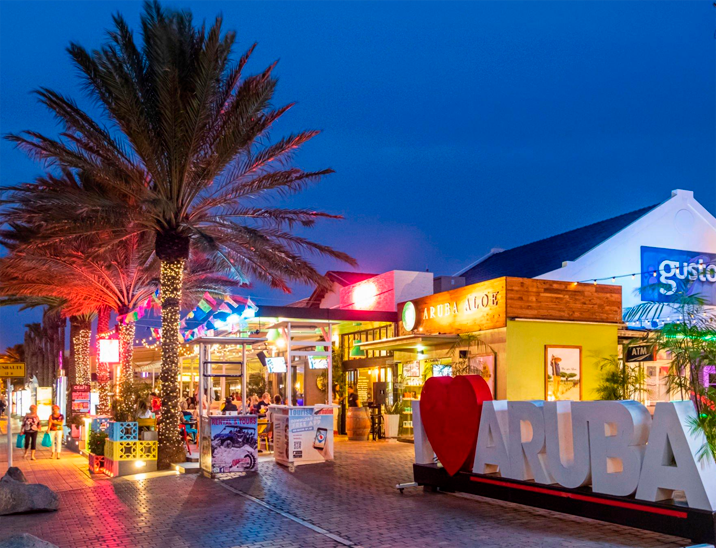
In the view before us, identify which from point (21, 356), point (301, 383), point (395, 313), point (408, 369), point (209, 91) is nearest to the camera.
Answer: point (209, 91)

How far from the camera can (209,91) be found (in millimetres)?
14898

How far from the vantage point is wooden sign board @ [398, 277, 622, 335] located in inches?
770

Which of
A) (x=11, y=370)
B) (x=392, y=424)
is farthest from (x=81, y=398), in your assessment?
(x=392, y=424)

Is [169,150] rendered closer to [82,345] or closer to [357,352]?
[357,352]

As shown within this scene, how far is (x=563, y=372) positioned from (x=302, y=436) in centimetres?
764

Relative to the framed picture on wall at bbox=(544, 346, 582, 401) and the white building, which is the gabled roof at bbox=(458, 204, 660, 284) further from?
the framed picture on wall at bbox=(544, 346, 582, 401)

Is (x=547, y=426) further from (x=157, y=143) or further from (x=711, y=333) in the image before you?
(x=157, y=143)

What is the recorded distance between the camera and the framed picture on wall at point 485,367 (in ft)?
64.5

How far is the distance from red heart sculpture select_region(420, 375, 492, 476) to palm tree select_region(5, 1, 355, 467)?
6.50m

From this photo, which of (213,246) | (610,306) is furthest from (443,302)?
(213,246)

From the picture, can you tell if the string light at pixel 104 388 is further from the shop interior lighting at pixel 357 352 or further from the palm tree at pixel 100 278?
the shop interior lighting at pixel 357 352

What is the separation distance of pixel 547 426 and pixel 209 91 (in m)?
9.28

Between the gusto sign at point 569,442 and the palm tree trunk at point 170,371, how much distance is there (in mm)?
6325

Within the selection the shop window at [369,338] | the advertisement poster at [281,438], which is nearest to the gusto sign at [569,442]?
the advertisement poster at [281,438]
